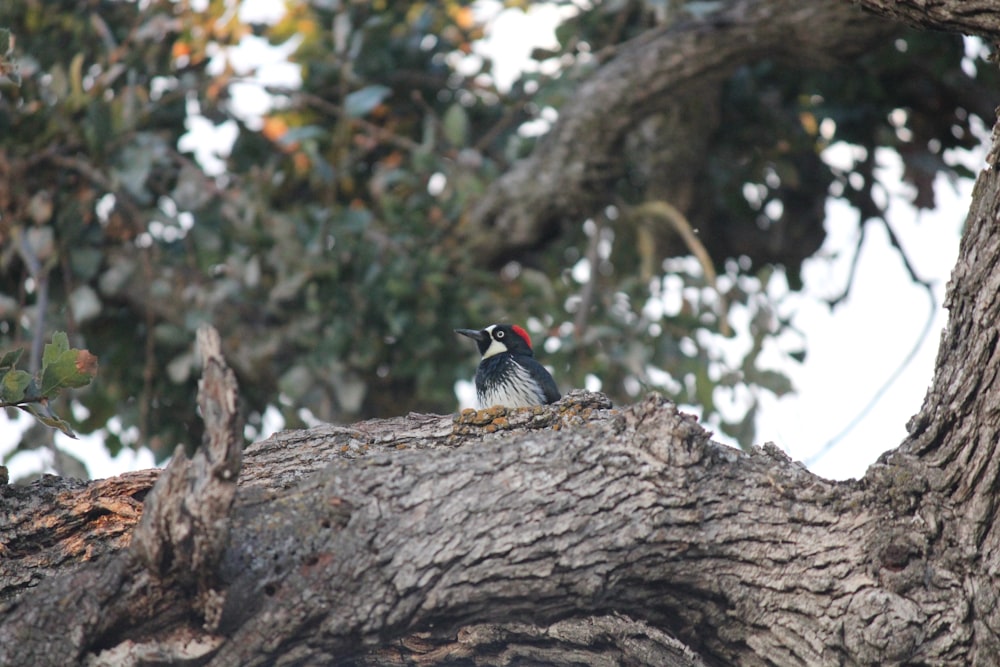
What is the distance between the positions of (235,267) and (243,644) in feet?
11.0

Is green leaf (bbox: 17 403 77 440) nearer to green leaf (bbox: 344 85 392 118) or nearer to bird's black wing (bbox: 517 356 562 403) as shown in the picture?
bird's black wing (bbox: 517 356 562 403)

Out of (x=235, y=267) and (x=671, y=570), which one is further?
(x=235, y=267)

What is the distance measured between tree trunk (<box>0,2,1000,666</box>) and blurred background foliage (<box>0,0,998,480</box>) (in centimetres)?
258

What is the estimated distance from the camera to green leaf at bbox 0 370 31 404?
2.72 m

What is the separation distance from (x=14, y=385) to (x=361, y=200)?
4.11 meters

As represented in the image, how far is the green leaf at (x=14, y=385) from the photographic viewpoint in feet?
8.91

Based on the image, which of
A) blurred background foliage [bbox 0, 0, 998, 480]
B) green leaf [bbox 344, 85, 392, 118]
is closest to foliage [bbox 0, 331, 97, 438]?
blurred background foliage [bbox 0, 0, 998, 480]

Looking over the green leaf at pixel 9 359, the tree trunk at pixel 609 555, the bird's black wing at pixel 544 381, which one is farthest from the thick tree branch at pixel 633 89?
the green leaf at pixel 9 359

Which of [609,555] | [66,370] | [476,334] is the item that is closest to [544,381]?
[476,334]

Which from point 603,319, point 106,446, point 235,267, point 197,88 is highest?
point 197,88

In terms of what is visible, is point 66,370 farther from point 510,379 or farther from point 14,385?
point 510,379

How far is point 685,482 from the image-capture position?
2732 millimetres

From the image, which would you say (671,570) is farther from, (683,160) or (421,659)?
(683,160)

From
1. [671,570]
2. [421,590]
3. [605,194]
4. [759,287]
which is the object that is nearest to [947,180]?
[759,287]
